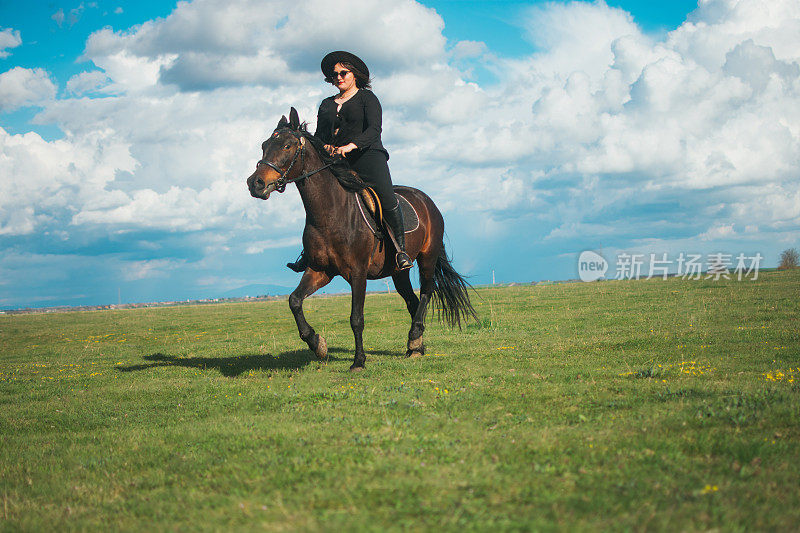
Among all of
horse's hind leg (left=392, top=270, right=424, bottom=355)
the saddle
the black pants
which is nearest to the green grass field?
horse's hind leg (left=392, top=270, right=424, bottom=355)

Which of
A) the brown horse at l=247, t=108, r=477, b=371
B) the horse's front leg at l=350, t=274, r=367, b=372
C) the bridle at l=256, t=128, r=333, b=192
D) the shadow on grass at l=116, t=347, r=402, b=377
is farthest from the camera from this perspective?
the shadow on grass at l=116, t=347, r=402, b=377

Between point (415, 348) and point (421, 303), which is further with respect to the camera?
point (421, 303)

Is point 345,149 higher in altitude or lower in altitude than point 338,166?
higher

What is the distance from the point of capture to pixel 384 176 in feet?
35.0

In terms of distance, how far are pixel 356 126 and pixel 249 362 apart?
21.5ft

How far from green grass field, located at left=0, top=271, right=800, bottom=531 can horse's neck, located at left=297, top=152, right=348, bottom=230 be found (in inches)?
110

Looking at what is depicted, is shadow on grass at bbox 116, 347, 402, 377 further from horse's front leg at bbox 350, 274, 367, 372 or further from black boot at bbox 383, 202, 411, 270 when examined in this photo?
black boot at bbox 383, 202, 411, 270

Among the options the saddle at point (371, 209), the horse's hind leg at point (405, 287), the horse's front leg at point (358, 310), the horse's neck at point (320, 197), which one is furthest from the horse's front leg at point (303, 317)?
the horse's hind leg at point (405, 287)

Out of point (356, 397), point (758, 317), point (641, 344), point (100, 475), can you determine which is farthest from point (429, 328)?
point (100, 475)


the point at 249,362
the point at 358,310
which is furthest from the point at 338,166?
the point at 249,362

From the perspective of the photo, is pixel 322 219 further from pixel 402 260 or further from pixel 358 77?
pixel 358 77

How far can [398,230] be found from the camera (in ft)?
35.8

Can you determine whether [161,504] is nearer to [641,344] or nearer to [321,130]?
[321,130]

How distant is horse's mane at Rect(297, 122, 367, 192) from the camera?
9969 millimetres
